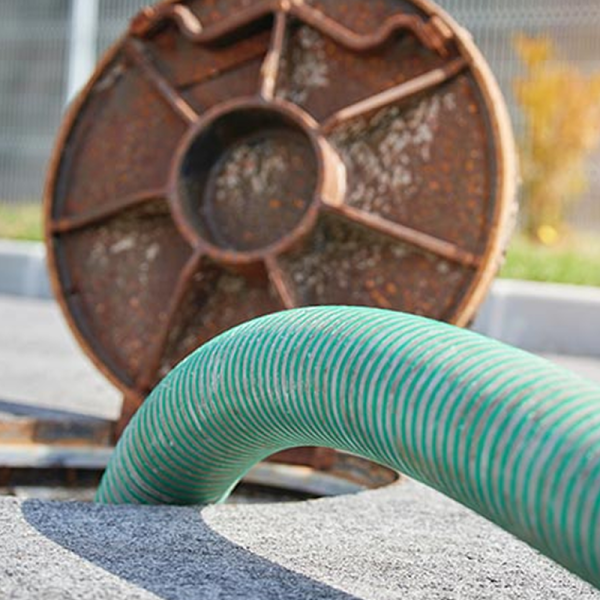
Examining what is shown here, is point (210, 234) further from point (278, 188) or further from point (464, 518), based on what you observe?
point (464, 518)

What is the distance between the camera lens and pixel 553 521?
1.72 metres

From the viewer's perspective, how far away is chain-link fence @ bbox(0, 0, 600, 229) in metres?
11.5

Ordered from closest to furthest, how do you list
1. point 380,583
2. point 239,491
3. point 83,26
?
point 380,583, point 239,491, point 83,26

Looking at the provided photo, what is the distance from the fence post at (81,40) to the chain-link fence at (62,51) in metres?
0.05

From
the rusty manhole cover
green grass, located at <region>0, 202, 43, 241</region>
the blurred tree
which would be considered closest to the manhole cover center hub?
the rusty manhole cover

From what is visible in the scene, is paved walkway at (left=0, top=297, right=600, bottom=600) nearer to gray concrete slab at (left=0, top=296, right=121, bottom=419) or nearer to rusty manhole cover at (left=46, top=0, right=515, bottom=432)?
rusty manhole cover at (left=46, top=0, right=515, bottom=432)

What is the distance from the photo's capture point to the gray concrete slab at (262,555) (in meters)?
1.99

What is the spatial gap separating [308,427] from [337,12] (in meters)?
1.95

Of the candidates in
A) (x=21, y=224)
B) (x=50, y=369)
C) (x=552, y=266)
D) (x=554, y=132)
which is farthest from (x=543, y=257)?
(x=21, y=224)

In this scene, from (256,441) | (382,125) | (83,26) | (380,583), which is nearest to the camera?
(380,583)

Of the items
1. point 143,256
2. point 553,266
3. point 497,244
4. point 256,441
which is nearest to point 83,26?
point 553,266

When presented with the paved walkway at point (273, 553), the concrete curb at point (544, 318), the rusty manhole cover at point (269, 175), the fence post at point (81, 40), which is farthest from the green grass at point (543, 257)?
the paved walkway at point (273, 553)

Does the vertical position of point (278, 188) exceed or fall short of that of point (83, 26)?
it falls short

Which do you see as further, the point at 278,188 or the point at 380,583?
the point at 278,188
